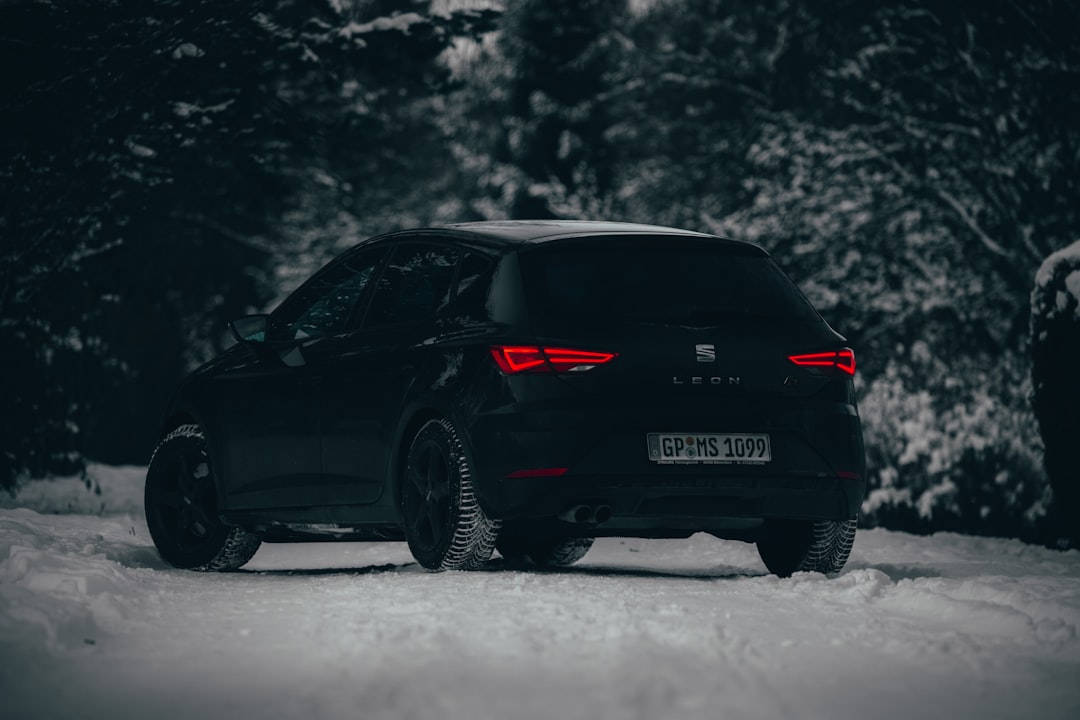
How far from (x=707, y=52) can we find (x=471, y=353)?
20645mm

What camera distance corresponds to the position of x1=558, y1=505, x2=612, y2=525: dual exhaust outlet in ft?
25.7

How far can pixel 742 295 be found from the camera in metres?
8.34

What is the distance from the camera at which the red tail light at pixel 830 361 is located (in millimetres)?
8234

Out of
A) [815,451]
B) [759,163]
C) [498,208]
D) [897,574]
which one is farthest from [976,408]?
[498,208]

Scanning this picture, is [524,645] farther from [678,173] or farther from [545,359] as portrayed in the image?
[678,173]

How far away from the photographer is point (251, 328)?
31.4 feet

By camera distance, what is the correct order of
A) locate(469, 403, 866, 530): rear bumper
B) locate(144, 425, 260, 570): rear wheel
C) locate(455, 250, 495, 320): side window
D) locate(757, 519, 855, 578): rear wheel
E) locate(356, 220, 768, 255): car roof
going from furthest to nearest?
locate(144, 425, 260, 570): rear wheel < locate(757, 519, 855, 578): rear wheel < locate(356, 220, 768, 255): car roof < locate(455, 250, 495, 320): side window < locate(469, 403, 866, 530): rear bumper

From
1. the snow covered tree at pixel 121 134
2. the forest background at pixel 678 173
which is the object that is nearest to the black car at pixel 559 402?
the forest background at pixel 678 173

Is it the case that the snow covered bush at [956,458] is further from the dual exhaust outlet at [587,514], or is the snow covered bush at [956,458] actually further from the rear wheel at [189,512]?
the rear wheel at [189,512]

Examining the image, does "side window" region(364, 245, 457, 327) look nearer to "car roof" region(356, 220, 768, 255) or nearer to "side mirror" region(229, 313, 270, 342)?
"car roof" region(356, 220, 768, 255)

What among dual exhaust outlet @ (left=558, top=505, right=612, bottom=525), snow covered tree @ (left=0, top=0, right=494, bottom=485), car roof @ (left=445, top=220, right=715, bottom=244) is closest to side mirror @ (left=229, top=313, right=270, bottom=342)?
car roof @ (left=445, top=220, right=715, bottom=244)

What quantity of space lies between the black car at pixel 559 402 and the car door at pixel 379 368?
1 cm

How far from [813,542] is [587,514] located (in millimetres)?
1466

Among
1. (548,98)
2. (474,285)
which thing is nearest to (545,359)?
(474,285)
